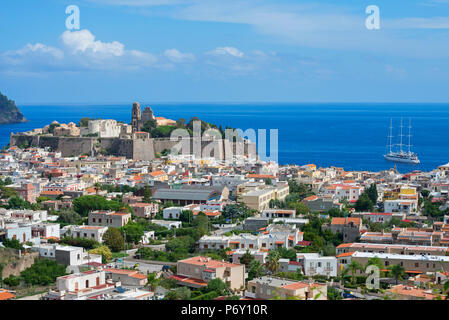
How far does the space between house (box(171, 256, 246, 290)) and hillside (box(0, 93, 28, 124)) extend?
58.2 metres

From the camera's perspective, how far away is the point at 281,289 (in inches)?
283

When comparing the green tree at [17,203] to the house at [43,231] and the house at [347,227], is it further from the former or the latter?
the house at [347,227]

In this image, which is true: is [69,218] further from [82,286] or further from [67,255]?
[82,286]

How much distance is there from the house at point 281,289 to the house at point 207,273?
77 cm

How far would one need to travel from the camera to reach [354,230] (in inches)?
458

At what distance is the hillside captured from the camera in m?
64.2

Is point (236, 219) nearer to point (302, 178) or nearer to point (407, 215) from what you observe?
point (407, 215)

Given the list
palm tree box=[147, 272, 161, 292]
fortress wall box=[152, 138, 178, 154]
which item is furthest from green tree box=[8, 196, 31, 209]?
fortress wall box=[152, 138, 178, 154]

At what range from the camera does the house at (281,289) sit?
23.1ft

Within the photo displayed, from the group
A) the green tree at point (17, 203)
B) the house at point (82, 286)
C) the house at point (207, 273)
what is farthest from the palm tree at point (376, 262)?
the green tree at point (17, 203)

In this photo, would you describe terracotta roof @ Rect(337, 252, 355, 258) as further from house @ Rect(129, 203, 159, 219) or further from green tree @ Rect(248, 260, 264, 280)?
house @ Rect(129, 203, 159, 219)

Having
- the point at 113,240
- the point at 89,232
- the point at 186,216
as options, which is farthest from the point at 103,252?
the point at 186,216

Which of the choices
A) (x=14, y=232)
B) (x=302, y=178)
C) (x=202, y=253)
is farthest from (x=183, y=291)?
(x=302, y=178)
